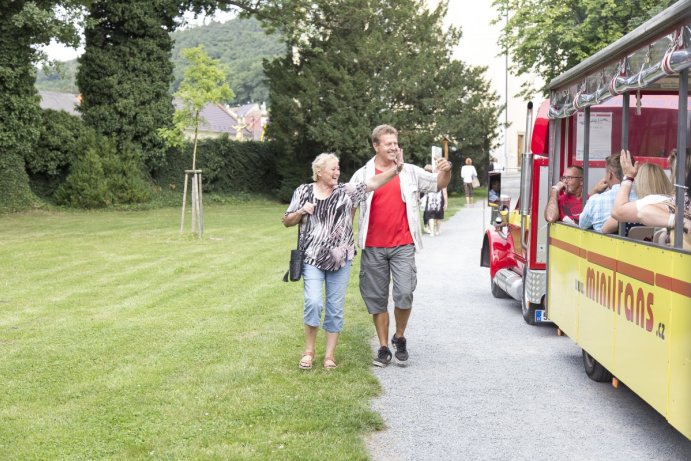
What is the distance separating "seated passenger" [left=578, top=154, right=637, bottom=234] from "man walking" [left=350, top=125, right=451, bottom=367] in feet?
3.75

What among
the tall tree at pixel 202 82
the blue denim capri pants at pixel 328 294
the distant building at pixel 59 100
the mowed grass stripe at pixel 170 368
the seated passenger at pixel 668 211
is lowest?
the mowed grass stripe at pixel 170 368

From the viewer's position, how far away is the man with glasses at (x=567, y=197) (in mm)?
8125

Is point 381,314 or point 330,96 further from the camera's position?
point 330,96

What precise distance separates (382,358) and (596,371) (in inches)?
66.4

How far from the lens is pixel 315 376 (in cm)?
701

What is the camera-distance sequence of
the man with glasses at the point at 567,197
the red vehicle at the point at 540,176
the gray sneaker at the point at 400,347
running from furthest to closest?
the man with glasses at the point at 567,197 < the red vehicle at the point at 540,176 < the gray sneaker at the point at 400,347

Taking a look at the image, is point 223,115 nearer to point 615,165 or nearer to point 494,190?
point 494,190

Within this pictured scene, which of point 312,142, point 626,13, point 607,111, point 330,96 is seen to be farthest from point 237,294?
point 312,142

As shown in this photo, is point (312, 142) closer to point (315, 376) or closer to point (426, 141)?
point (426, 141)

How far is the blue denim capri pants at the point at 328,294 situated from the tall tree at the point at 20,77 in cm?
2096

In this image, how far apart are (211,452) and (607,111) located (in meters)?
4.51

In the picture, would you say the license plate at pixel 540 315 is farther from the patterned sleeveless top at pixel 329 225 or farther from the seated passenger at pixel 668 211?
the seated passenger at pixel 668 211

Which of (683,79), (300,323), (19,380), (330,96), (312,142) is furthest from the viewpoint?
(312,142)

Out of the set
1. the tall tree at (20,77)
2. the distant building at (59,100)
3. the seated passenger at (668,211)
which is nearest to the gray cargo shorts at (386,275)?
the seated passenger at (668,211)
